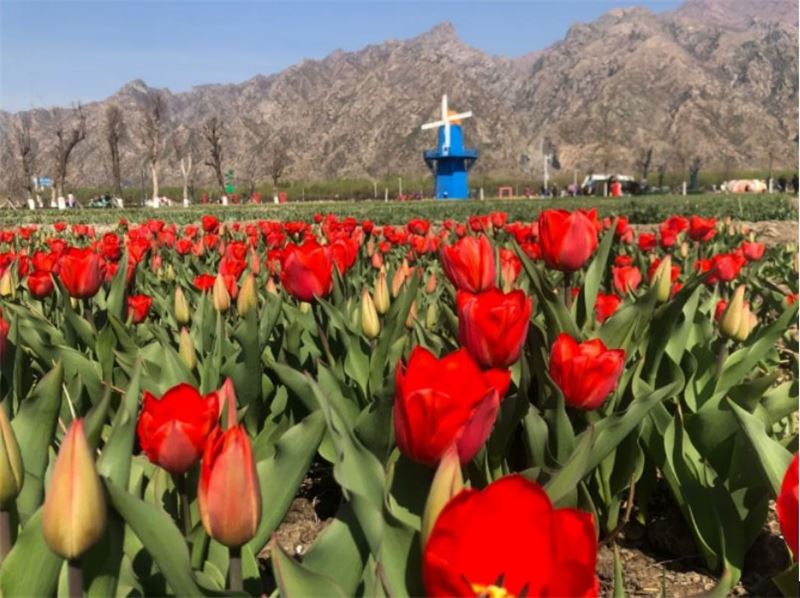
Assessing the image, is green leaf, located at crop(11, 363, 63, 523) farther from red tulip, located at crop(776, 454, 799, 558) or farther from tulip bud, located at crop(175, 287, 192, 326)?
tulip bud, located at crop(175, 287, 192, 326)

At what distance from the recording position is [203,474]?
98cm

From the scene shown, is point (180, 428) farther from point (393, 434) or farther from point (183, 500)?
point (393, 434)

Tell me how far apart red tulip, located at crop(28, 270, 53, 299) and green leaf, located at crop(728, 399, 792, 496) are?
9.31 ft

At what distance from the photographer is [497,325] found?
1526 mm

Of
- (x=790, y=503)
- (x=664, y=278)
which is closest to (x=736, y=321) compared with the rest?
(x=664, y=278)

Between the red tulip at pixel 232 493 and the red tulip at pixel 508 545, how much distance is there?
0.26 meters

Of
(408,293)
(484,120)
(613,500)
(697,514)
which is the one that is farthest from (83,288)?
(484,120)

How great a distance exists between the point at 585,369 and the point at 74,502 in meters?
1.04

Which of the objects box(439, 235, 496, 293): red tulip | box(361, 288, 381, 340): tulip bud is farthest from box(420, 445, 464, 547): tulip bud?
box(361, 288, 381, 340): tulip bud

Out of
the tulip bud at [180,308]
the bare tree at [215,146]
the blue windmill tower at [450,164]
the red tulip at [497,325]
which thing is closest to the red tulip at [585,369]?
the red tulip at [497,325]

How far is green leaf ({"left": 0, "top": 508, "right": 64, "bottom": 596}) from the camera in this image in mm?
1114

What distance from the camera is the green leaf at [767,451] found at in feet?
4.58

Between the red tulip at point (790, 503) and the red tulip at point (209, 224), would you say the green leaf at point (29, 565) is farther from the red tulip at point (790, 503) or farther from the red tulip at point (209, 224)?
the red tulip at point (209, 224)

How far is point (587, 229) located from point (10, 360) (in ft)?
5.60
